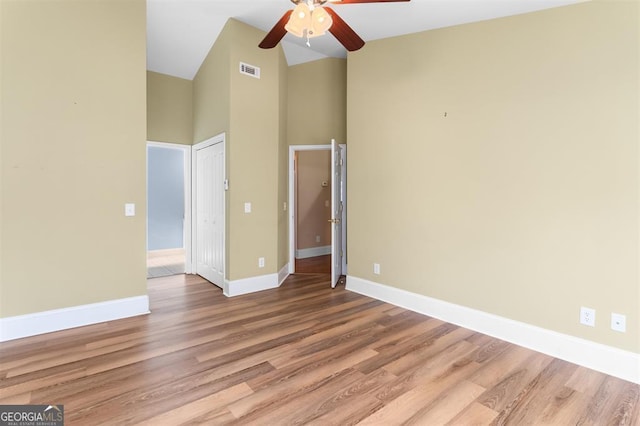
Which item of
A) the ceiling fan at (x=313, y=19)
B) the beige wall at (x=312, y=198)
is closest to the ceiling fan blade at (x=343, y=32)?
the ceiling fan at (x=313, y=19)

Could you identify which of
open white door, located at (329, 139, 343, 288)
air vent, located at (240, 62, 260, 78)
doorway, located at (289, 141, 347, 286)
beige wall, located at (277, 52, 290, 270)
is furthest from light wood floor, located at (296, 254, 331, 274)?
air vent, located at (240, 62, 260, 78)

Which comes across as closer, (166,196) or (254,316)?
(254,316)

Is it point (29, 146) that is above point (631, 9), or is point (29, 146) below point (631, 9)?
below

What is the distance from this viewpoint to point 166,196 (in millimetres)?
7062

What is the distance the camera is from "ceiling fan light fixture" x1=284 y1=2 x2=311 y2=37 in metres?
2.04

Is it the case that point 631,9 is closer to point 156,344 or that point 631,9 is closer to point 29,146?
point 156,344

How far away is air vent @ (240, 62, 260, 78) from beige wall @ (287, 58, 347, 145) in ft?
3.10

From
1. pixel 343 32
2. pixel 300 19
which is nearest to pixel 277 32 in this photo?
pixel 300 19

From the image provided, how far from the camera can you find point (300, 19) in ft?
6.80

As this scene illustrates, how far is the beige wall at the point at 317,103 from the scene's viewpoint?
191 inches

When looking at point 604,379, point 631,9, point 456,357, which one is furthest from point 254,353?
point 631,9

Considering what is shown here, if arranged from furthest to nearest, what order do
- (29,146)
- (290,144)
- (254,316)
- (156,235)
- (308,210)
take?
(156,235) < (308,210) < (290,144) < (254,316) < (29,146)

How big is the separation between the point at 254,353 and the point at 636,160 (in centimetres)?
320

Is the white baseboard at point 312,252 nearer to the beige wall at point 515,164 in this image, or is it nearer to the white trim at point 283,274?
the white trim at point 283,274
